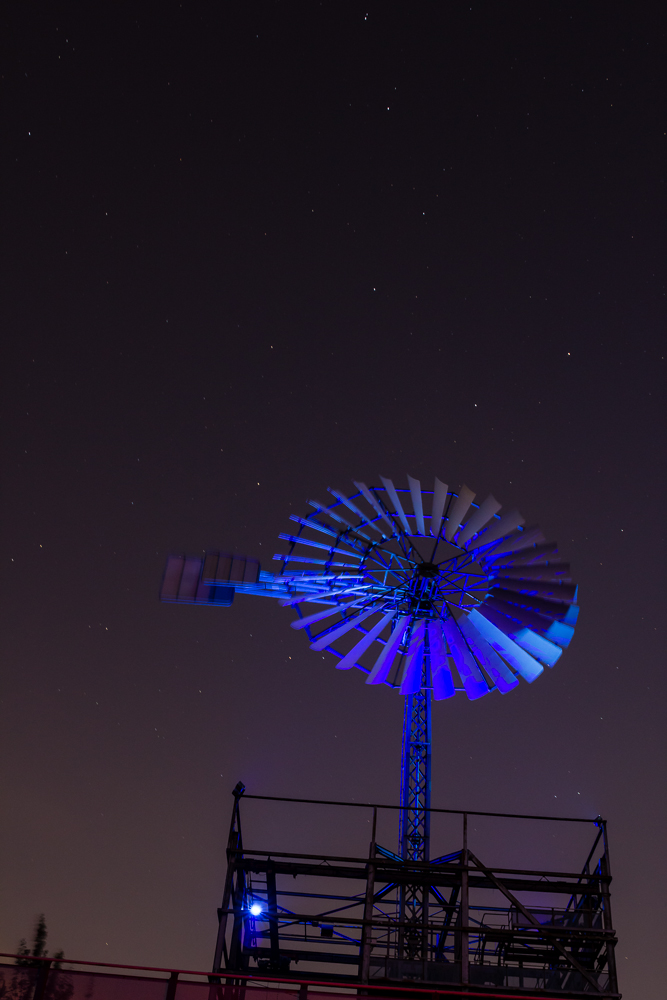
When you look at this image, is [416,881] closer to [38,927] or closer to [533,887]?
[533,887]

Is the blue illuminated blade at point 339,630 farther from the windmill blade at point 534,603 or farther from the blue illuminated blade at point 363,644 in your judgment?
the windmill blade at point 534,603

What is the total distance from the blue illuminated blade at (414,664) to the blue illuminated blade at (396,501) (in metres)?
2.29

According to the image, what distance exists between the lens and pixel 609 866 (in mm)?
18172

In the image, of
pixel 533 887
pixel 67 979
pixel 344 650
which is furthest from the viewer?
pixel 344 650

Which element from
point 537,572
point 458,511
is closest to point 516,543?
point 537,572

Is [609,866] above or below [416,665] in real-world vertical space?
below

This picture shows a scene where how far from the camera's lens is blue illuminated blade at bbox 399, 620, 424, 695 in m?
21.2

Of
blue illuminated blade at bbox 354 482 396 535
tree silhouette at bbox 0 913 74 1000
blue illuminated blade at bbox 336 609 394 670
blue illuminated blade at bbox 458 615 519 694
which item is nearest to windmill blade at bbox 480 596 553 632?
blue illuminated blade at bbox 458 615 519 694

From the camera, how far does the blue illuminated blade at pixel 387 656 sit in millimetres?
21438

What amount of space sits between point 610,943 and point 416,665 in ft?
21.8

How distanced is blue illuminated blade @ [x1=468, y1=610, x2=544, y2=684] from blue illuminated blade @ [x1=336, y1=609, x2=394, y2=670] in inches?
77.5

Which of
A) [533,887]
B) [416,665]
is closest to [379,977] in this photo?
[533,887]

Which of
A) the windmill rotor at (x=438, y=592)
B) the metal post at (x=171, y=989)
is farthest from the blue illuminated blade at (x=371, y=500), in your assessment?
the metal post at (x=171, y=989)

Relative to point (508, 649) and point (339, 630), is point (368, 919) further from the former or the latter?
point (339, 630)
